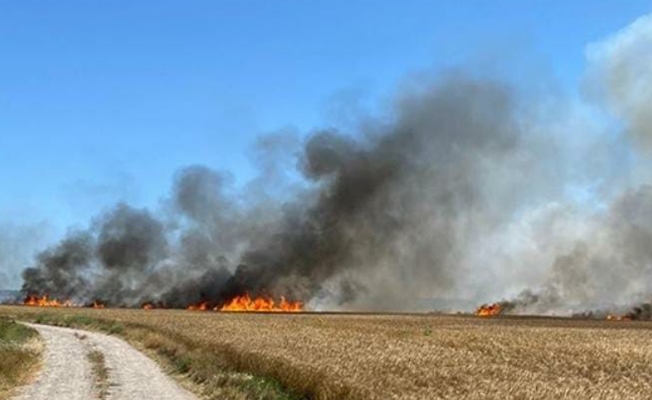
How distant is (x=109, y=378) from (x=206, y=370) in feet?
11.8

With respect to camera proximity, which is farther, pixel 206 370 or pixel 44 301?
pixel 44 301

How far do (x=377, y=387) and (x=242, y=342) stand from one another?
77.0ft

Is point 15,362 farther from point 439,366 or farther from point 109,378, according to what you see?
point 439,366

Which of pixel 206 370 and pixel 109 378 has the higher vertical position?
pixel 206 370

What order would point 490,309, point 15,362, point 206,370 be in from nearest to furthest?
point 206,370
point 15,362
point 490,309

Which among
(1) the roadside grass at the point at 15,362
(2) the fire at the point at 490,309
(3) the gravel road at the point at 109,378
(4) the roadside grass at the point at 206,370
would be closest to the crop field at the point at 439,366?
(4) the roadside grass at the point at 206,370

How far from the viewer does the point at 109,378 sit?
3005cm

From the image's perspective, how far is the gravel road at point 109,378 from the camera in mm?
25281

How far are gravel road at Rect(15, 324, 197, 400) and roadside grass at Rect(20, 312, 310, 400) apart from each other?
0.59 m

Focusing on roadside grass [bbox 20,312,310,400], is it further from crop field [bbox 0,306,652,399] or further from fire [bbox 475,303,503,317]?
fire [bbox 475,303,503,317]

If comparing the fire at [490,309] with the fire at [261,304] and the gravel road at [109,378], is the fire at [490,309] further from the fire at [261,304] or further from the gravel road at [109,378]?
the gravel road at [109,378]

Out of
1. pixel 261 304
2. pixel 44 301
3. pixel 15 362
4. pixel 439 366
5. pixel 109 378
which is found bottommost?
pixel 109 378

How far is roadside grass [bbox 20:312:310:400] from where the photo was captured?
79.6 feet

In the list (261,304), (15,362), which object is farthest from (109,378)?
(261,304)
